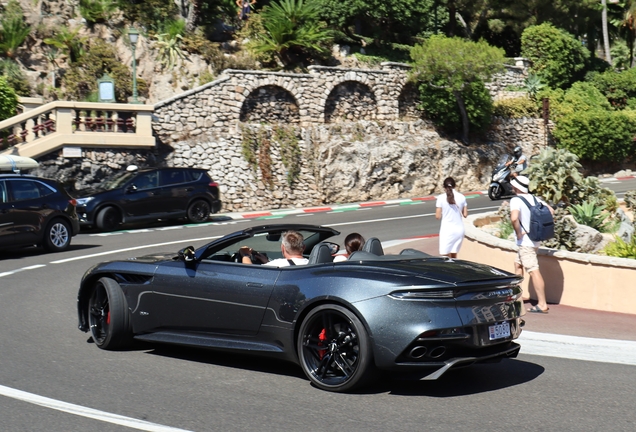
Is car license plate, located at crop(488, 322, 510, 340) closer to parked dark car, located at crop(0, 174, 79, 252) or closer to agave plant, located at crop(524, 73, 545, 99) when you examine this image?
parked dark car, located at crop(0, 174, 79, 252)

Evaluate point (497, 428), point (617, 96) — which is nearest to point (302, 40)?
point (617, 96)

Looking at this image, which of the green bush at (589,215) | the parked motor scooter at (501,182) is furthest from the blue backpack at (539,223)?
the parked motor scooter at (501,182)

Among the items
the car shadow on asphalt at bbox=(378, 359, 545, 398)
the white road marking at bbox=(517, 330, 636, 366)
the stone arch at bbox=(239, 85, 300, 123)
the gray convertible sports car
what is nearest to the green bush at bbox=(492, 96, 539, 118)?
the stone arch at bbox=(239, 85, 300, 123)

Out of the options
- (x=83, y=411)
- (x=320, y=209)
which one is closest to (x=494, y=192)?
(x=320, y=209)

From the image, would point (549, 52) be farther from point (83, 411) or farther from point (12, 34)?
point (83, 411)

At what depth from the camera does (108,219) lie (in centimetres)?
2262

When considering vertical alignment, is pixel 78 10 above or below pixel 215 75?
above

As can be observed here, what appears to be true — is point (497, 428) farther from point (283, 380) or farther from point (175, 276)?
point (175, 276)

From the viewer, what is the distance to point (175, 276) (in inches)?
318

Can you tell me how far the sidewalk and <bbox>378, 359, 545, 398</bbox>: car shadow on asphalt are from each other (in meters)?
1.56

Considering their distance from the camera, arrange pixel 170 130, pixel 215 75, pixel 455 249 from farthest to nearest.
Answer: pixel 215 75, pixel 170 130, pixel 455 249

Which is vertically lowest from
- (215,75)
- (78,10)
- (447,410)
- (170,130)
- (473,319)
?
(447,410)

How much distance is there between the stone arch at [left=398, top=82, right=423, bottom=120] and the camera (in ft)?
116

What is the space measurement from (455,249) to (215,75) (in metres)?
22.0
